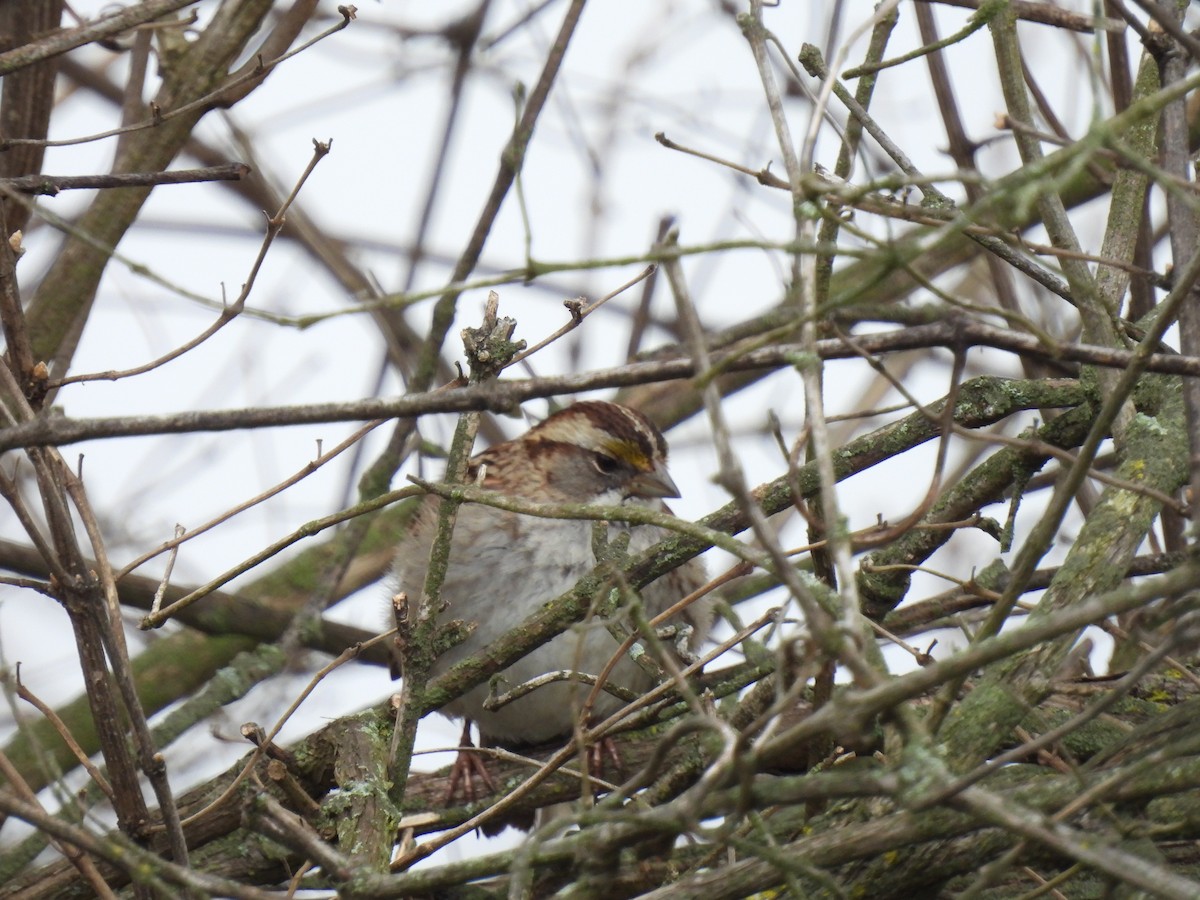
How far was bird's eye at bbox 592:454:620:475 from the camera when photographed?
515cm

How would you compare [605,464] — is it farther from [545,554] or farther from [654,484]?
[545,554]

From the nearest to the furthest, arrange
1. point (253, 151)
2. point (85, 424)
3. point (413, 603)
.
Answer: point (85, 424)
point (413, 603)
point (253, 151)

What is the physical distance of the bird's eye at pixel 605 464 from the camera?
515 centimetres

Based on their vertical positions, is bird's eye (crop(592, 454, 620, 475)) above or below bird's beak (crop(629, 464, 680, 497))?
above

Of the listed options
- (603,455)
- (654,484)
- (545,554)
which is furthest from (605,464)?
(545,554)

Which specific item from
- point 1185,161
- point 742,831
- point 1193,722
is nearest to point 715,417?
point 742,831

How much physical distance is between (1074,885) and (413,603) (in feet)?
7.11

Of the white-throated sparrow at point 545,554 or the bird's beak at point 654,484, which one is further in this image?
the bird's beak at point 654,484

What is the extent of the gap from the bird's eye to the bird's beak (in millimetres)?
84

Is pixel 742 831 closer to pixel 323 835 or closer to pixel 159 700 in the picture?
pixel 323 835

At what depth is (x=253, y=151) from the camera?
5.48m

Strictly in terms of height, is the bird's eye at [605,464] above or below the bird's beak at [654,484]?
above

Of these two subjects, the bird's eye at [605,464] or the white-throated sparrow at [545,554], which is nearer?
the white-throated sparrow at [545,554]

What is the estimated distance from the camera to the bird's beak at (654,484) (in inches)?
199
